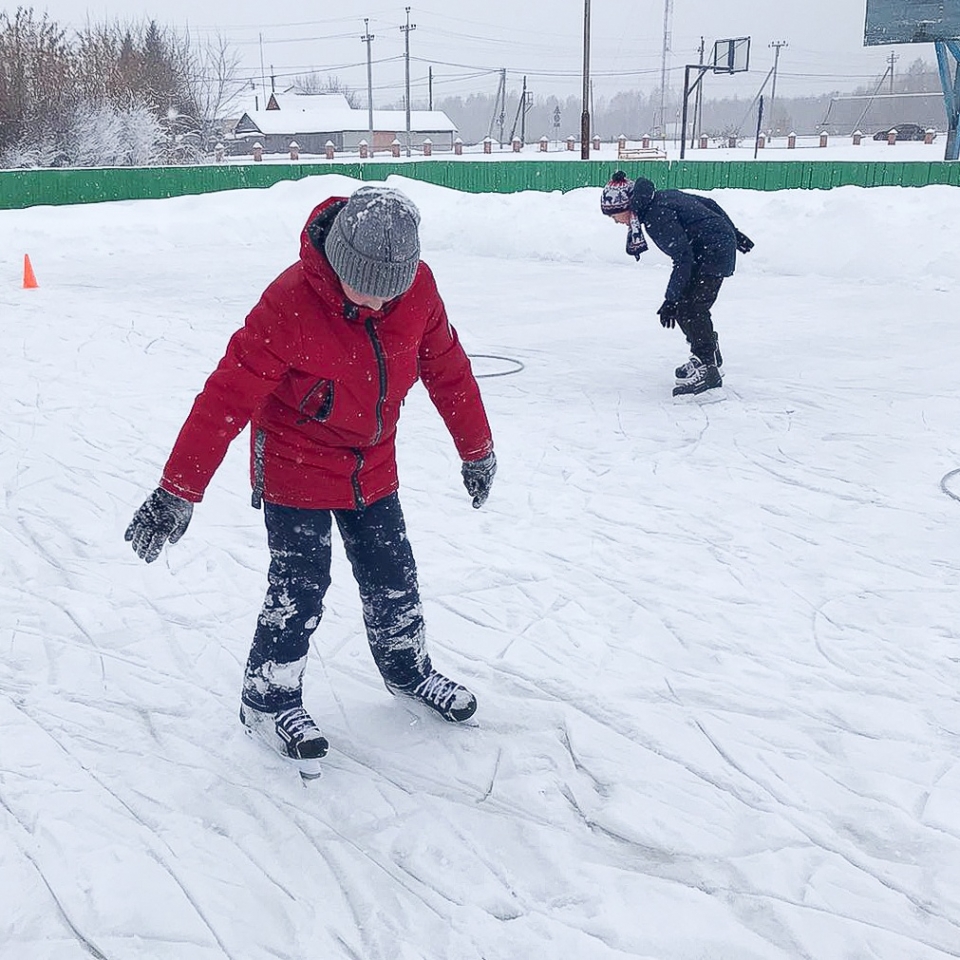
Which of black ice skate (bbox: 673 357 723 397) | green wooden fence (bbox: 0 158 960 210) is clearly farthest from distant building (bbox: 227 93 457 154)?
black ice skate (bbox: 673 357 723 397)

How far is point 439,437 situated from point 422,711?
10.6ft

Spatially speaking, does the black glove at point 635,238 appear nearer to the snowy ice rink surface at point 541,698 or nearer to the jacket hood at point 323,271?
the snowy ice rink surface at point 541,698

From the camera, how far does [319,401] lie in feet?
8.36

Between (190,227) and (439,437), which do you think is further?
(190,227)

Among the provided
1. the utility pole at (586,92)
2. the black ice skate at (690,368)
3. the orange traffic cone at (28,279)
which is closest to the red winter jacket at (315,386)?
the black ice skate at (690,368)

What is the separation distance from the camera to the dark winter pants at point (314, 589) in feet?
9.02

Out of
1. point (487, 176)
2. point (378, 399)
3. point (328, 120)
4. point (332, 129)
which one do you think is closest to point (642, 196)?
point (378, 399)

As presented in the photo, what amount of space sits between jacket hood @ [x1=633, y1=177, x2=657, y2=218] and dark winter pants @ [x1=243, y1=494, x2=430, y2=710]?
4.52 m

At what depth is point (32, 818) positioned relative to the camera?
8.73ft

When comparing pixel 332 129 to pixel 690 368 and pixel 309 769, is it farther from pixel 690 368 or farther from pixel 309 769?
pixel 309 769

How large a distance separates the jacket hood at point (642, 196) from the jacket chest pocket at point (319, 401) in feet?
15.6

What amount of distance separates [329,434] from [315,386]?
6.6 inches

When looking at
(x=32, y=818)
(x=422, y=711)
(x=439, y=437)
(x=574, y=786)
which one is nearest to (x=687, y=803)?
(x=574, y=786)

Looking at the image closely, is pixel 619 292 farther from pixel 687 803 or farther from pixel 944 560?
pixel 687 803
